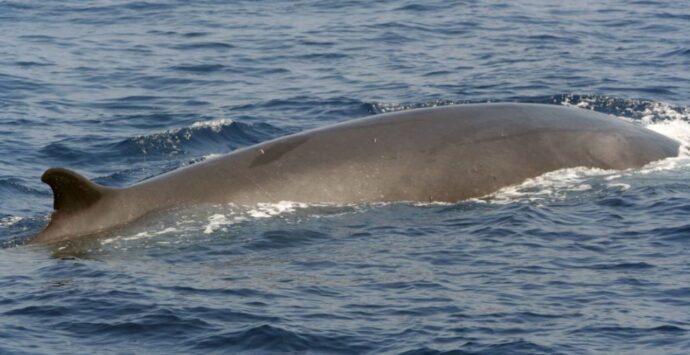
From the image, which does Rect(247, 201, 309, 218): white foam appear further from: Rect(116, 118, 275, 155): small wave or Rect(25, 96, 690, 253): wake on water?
Rect(116, 118, 275, 155): small wave

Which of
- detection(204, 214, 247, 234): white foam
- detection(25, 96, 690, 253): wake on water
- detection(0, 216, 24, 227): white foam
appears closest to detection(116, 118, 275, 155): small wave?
detection(0, 216, 24, 227): white foam

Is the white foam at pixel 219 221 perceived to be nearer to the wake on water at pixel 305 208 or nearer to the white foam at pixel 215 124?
the wake on water at pixel 305 208

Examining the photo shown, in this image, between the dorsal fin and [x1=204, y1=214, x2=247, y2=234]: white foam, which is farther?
[x1=204, y1=214, x2=247, y2=234]: white foam

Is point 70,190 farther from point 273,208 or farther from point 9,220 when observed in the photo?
point 9,220

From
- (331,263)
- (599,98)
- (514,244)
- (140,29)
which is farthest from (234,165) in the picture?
(140,29)

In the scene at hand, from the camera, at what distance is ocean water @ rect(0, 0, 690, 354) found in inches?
535

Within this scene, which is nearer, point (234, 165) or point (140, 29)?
point (234, 165)

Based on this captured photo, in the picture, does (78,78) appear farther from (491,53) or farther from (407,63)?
(491,53)

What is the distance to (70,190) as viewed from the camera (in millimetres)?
16297

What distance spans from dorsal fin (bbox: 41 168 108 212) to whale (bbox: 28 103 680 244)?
2cm

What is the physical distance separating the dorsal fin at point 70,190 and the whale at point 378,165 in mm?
20

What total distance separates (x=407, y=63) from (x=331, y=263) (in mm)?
17732

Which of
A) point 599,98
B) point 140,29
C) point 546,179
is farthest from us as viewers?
point 140,29

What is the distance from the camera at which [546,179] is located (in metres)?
18.3
